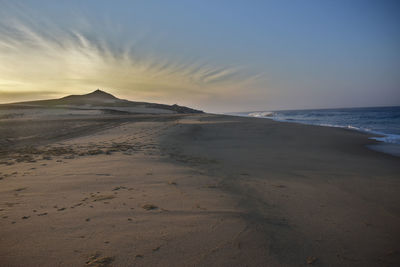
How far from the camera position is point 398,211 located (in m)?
3.24

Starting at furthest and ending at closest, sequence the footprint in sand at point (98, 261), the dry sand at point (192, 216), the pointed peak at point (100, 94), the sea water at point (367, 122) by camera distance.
A: the pointed peak at point (100, 94) → the sea water at point (367, 122) → the dry sand at point (192, 216) → the footprint in sand at point (98, 261)

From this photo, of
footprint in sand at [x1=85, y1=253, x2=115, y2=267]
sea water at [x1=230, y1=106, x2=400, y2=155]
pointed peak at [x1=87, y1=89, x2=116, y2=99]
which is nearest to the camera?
footprint in sand at [x1=85, y1=253, x2=115, y2=267]

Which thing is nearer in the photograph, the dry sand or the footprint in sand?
the footprint in sand

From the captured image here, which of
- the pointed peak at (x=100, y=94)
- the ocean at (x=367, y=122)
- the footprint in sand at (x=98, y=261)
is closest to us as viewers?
the footprint in sand at (x=98, y=261)

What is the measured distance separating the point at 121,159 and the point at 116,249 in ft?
13.0

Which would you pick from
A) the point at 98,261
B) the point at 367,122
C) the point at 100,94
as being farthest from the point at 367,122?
the point at 100,94

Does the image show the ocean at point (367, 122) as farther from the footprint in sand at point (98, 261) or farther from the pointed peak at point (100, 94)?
the pointed peak at point (100, 94)

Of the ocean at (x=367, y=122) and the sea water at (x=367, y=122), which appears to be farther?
the ocean at (x=367, y=122)

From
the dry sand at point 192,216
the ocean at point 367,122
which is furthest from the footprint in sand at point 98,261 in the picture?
the ocean at point 367,122

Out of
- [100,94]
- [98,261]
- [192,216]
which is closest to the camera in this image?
[98,261]

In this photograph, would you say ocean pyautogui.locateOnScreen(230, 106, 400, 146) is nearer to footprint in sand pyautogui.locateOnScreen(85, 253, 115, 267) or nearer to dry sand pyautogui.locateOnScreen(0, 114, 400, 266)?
dry sand pyautogui.locateOnScreen(0, 114, 400, 266)

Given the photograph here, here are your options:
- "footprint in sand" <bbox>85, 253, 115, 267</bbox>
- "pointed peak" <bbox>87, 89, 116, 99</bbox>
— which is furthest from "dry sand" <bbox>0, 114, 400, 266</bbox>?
"pointed peak" <bbox>87, 89, 116, 99</bbox>

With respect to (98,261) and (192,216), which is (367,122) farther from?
(98,261)

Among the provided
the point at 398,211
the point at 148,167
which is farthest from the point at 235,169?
the point at 398,211
